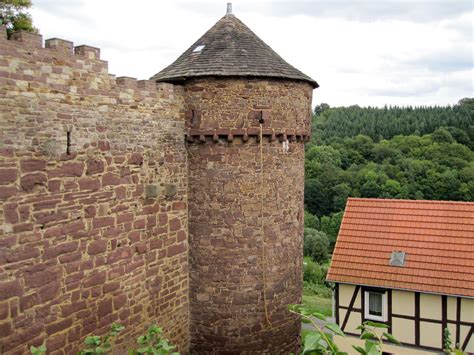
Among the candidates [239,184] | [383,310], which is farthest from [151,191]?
[383,310]

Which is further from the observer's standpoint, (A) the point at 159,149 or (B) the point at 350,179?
(B) the point at 350,179

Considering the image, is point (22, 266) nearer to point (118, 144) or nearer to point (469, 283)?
point (118, 144)

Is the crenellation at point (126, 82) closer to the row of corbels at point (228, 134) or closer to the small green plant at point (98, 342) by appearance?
the row of corbels at point (228, 134)

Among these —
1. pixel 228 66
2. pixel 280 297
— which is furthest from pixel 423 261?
pixel 228 66

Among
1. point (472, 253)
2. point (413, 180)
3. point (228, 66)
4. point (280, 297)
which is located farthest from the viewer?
point (413, 180)

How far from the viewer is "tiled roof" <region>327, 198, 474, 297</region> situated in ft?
37.2

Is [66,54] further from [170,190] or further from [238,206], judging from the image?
[238,206]

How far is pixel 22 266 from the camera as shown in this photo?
6.65m

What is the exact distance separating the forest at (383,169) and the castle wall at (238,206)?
2244 centimetres

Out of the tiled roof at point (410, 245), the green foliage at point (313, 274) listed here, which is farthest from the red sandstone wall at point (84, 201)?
the green foliage at point (313, 274)

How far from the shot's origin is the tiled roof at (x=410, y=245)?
11.3 meters

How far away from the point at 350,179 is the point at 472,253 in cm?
4159

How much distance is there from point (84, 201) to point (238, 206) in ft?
11.2

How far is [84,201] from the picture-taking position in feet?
25.2
